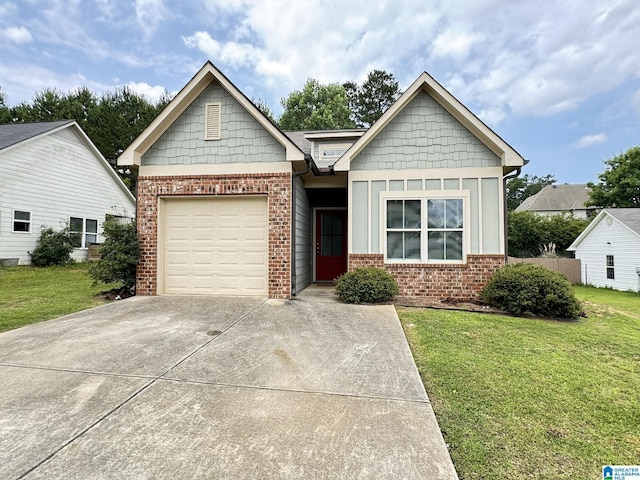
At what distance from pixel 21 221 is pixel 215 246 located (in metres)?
11.8

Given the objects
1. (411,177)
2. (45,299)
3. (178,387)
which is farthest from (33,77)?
(178,387)

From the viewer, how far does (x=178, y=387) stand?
3.25 metres

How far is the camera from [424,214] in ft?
27.1

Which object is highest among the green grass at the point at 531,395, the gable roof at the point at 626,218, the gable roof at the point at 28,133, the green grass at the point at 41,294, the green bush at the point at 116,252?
the gable roof at the point at 28,133

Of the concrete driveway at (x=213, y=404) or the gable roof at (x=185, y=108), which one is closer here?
the concrete driveway at (x=213, y=404)

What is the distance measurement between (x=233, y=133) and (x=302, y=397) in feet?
22.5

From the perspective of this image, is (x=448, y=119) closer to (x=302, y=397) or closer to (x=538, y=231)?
(x=302, y=397)

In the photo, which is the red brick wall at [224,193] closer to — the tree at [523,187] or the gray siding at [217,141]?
the gray siding at [217,141]

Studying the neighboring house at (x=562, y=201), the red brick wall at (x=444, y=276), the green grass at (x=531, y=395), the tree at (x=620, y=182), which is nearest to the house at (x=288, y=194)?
the red brick wall at (x=444, y=276)

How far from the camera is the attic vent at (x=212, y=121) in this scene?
8227 mm

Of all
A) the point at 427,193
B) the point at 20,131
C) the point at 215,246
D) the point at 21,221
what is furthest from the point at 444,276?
the point at 20,131

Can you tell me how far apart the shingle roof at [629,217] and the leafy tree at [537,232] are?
532 centimetres

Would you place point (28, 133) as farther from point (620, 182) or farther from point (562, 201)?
point (562, 201)

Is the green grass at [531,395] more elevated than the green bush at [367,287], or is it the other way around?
the green bush at [367,287]
